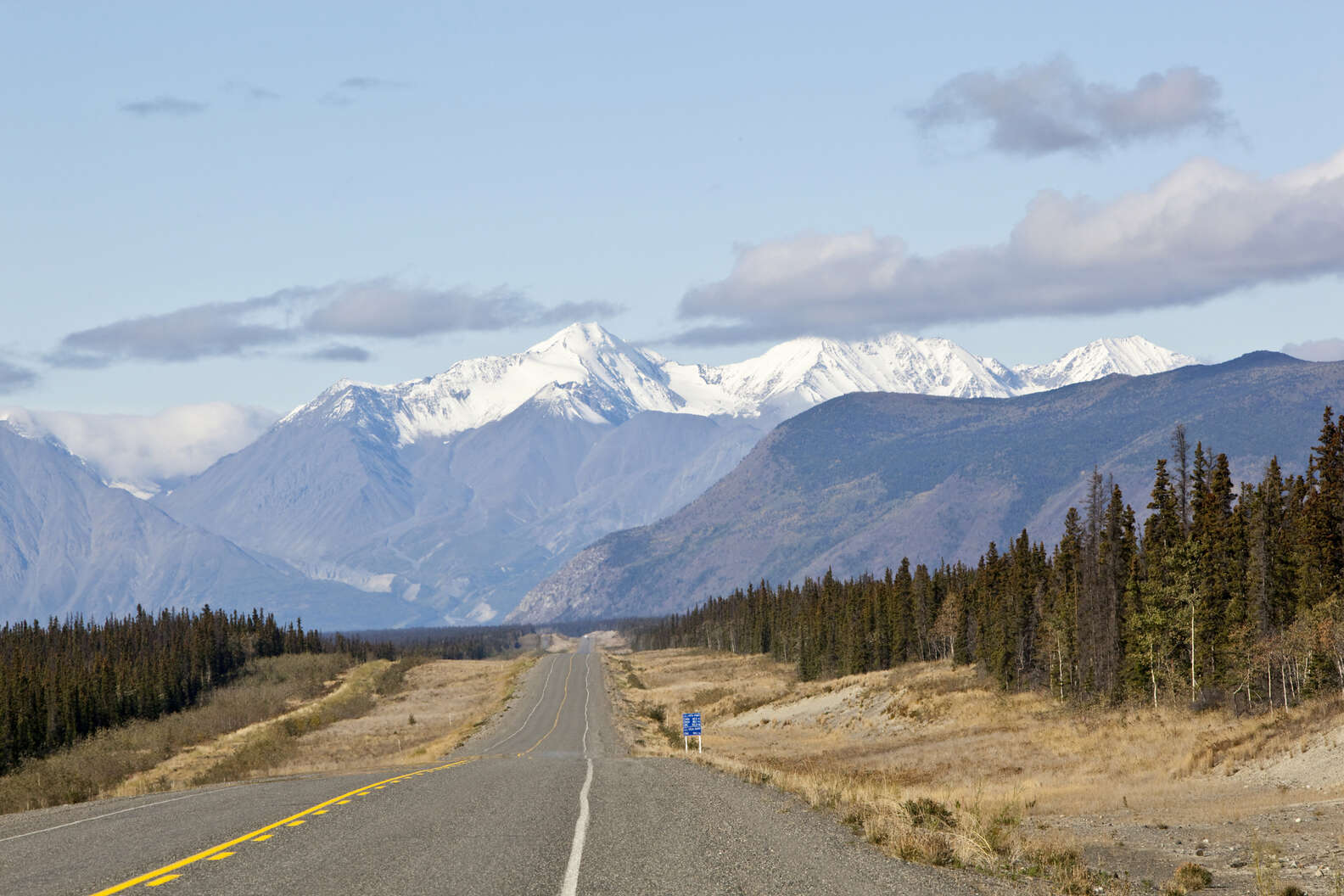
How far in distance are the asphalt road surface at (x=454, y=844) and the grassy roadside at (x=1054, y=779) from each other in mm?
1928

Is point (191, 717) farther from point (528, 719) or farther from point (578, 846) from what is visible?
point (578, 846)

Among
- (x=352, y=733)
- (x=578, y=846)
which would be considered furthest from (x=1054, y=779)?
(x=352, y=733)

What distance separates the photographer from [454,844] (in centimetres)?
1809

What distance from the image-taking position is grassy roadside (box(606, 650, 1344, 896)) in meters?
20.1

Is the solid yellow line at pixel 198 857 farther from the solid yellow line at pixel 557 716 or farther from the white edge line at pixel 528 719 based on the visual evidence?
the white edge line at pixel 528 719

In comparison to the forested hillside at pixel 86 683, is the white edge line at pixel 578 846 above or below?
above

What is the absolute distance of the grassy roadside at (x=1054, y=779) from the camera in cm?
2011

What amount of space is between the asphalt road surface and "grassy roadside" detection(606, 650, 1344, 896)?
6.33ft

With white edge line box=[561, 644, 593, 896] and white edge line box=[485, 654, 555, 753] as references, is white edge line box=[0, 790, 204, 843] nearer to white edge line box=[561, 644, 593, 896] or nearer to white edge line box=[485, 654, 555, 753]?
white edge line box=[561, 644, 593, 896]

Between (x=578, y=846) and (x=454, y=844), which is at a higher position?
(x=454, y=844)

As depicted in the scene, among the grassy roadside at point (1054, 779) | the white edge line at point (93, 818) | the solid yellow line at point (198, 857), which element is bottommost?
the grassy roadside at point (1054, 779)

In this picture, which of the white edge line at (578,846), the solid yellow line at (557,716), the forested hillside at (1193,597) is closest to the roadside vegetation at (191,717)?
the solid yellow line at (557,716)

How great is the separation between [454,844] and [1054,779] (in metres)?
38.4

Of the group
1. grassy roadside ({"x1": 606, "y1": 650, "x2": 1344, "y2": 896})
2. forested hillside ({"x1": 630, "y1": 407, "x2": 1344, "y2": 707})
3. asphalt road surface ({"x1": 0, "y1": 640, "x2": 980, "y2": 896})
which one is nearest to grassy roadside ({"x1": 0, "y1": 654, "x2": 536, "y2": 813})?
grassy roadside ({"x1": 606, "y1": 650, "x2": 1344, "y2": 896})
